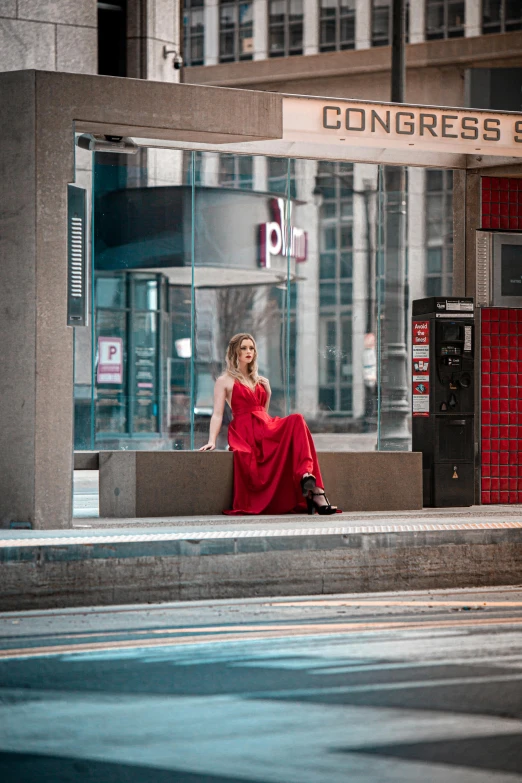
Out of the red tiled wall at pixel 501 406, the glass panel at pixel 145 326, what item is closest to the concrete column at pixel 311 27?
the glass panel at pixel 145 326

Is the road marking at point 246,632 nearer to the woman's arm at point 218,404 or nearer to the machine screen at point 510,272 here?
the woman's arm at point 218,404

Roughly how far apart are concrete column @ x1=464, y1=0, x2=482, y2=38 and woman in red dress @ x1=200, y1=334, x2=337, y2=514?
32773mm

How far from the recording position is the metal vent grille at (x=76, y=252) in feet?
31.0

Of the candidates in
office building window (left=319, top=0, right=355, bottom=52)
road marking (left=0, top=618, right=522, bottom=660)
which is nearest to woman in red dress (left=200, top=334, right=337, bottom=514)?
road marking (left=0, top=618, right=522, bottom=660)

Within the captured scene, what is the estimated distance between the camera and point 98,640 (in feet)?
21.0

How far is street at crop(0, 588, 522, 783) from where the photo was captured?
13.6ft

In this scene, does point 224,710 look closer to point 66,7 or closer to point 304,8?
point 66,7

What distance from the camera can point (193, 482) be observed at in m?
10.6

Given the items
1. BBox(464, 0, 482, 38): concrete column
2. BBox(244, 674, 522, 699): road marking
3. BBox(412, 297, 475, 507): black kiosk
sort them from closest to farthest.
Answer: BBox(244, 674, 522, 699): road marking
BBox(412, 297, 475, 507): black kiosk
BBox(464, 0, 482, 38): concrete column

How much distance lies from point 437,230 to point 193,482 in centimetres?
3503

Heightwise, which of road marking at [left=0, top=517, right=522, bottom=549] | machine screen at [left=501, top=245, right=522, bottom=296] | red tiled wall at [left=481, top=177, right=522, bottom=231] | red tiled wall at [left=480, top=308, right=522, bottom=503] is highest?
red tiled wall at [left=481, top=177, right=522, bottom=231]

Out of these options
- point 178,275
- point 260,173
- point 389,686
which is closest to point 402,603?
point 389,686

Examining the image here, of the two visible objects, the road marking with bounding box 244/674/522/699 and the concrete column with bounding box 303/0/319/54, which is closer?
the road marking with bounding box 244/674/522/699

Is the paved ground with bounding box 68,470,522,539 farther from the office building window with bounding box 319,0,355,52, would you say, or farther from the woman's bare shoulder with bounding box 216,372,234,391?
the office building window with bounding box 319,0,355,52
